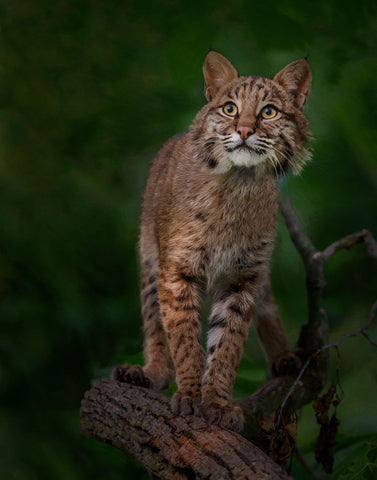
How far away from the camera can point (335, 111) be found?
568cm

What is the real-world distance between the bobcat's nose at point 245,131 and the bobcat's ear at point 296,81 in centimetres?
43

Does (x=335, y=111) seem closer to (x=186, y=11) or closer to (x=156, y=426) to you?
(x=186, y=11)

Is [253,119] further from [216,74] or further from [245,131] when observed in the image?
[216,74]

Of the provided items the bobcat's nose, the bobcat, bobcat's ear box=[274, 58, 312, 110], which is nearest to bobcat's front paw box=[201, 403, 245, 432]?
the bobcat

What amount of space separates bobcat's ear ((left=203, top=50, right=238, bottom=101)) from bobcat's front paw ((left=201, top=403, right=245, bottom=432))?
1566 mm

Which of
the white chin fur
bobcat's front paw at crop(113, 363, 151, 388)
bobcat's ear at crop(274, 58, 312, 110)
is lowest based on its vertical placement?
bobcat's front paw at crop(113, 363, 151, 388)

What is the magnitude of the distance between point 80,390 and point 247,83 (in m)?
2.69

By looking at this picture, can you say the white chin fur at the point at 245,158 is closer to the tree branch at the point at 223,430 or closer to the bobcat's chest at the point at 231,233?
the bobcat's chest at the point at 231,233

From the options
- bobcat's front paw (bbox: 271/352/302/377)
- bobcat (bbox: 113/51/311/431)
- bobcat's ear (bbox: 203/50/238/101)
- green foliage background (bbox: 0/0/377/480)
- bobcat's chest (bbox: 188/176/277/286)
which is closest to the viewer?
bobcat (bbox: 113/51/311/431)

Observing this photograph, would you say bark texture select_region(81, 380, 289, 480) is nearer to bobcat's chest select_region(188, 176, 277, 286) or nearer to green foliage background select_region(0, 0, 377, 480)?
bobcat's chest select_region(188, 176, 277, 286)

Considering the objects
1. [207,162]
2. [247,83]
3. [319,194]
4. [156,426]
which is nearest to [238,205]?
[207,162]

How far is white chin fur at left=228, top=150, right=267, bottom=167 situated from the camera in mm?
3658

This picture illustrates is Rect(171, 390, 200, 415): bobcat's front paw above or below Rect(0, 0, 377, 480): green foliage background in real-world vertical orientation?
below

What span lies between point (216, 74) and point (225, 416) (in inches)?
67.9
